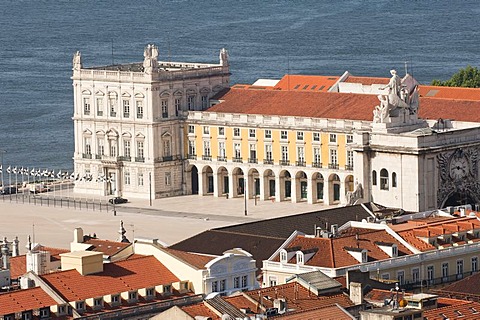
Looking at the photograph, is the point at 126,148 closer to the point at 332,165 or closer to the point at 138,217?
the point at 138,217

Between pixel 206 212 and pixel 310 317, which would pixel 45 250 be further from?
pixel 206 212

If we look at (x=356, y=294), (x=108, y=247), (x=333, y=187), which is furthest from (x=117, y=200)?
(x=356, y=294)

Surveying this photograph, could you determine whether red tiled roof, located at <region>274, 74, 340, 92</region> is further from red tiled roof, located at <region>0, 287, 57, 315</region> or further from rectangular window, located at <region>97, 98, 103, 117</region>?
red tiled roof, located at <region>0, 287, 57, 315</region>

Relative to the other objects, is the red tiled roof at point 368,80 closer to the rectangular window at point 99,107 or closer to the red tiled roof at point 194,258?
the rectangular window at point 99,107

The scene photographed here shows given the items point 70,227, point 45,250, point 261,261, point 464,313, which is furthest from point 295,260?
point 70,227

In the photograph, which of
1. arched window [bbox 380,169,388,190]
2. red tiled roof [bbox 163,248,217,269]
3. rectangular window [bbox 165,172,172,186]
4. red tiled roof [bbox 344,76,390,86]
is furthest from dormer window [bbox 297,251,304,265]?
red tiled roof [bbox 344,76,390,86]
